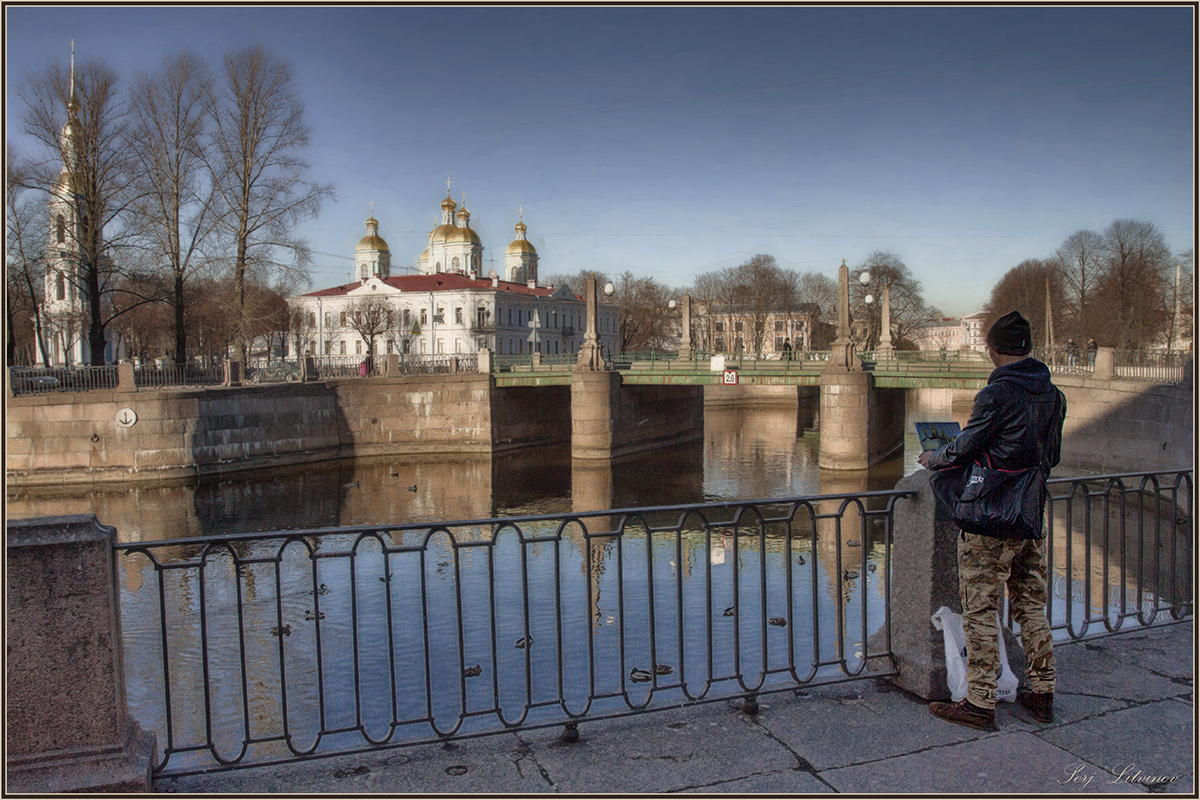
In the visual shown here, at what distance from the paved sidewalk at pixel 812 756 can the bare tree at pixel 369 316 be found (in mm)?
59374

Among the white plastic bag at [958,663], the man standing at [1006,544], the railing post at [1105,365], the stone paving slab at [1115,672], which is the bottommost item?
the stone paving slab at [1115,672]

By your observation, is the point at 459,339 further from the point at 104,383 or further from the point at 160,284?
the point at 104,383

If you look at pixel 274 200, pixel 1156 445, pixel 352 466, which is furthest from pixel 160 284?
pixel 1156 445

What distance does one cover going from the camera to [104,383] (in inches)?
1142

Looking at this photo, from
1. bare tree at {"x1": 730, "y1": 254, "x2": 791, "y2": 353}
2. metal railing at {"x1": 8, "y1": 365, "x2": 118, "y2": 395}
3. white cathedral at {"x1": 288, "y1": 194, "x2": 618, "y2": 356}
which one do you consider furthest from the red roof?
metal railing at {"x1": 8, "y1": 365, "x2": 118, "y2": 395}

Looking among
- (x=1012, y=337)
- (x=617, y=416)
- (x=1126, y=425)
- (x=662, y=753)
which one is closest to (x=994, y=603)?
(x=1012, y=337)

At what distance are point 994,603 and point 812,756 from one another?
3.84 ft

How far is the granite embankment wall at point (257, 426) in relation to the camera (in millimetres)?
27297

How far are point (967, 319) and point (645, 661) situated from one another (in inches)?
6530

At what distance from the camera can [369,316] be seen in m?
64.6

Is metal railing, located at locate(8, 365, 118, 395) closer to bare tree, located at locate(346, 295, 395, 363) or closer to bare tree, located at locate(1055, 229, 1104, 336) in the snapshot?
bare tree, located at locate(346, 295, 395, 363)

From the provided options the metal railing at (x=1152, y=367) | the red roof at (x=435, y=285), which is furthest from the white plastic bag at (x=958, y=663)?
the red roof at (x=435, y=285)

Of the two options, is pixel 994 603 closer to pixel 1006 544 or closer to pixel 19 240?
pixel 1006 544

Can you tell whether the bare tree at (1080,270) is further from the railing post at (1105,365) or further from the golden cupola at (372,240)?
the golden cupola at (372,240)
